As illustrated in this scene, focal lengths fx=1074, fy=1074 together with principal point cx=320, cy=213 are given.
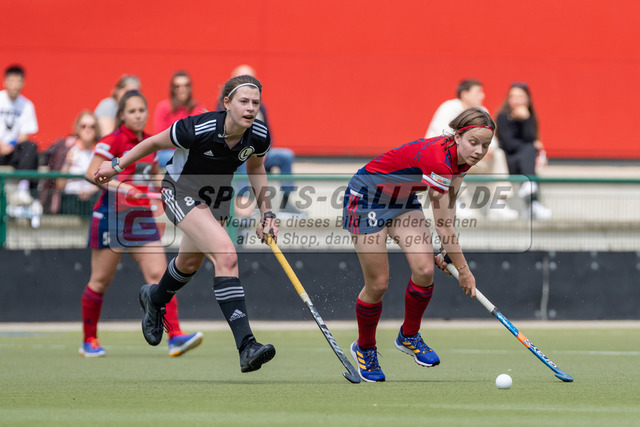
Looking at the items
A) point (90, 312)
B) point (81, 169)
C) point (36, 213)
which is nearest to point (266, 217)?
point (90, 312)

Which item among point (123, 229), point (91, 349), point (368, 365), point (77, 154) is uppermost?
point (77, 154)

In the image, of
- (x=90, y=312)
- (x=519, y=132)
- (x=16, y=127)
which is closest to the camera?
(x=90, y=312)

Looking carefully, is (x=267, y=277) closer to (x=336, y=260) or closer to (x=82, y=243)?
(x=336, y=260)

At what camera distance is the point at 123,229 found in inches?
316

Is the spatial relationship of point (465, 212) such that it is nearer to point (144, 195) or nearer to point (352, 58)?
point (352, 58)

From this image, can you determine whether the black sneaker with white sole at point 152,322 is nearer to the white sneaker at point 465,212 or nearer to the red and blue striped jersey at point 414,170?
the red and blue striped jersey at point 414,170

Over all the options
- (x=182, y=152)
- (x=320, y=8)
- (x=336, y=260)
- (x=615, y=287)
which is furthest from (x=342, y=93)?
(x=182, y=152)

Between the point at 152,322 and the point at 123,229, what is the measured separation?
1302 mm

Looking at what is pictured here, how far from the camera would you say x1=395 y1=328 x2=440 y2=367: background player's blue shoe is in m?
6.56

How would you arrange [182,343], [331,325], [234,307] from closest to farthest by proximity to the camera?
[234,307] < [182,343] < [331,325]

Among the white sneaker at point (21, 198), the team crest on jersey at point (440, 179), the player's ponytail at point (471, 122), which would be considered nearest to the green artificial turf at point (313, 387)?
the team crest on jersey at point (440, 179)

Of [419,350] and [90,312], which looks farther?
[90,312]

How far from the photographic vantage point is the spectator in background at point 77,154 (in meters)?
10.5

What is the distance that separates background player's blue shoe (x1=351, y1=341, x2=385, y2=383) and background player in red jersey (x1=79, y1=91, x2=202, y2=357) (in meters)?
1.72
